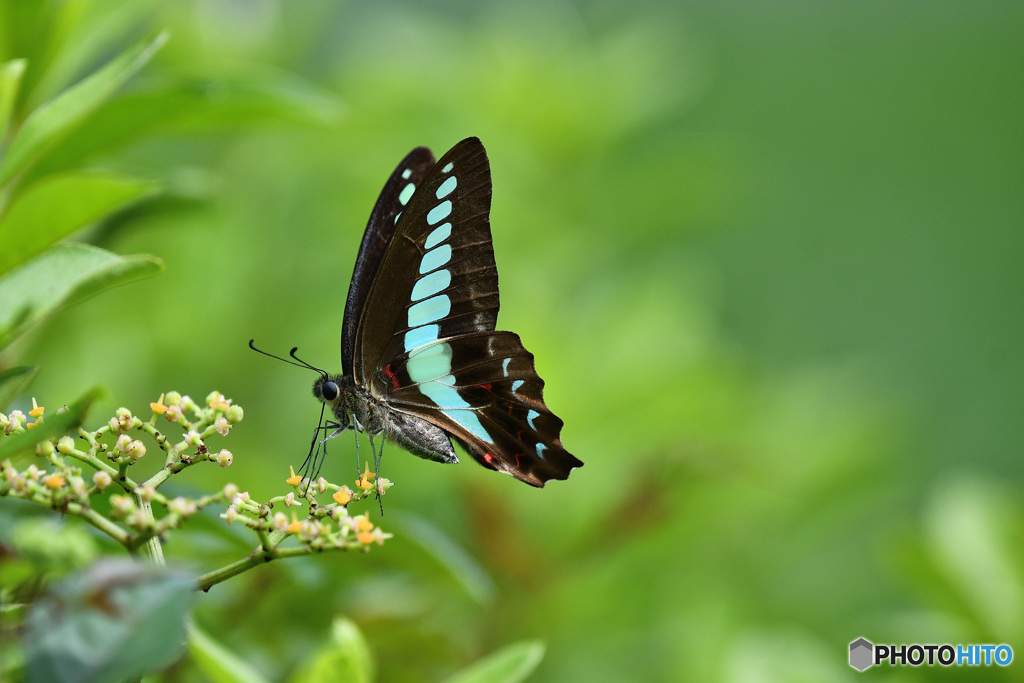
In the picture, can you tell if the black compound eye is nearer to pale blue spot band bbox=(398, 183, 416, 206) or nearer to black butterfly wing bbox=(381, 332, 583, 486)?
black butterfly wing bbox=(381, 332, 583, 486)

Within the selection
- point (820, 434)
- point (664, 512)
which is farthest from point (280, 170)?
point (820, 434)

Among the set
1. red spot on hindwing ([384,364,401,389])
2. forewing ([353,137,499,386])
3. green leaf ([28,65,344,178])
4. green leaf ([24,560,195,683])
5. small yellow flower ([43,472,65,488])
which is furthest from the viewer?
red spot on hindwing ([384,364,401,389])

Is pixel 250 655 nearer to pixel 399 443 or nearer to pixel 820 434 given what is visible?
pixel 399 443

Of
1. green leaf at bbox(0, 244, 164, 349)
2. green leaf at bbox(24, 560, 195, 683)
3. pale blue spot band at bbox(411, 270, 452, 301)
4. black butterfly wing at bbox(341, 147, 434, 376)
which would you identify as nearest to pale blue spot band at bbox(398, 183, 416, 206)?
black butterfly wing at bbox(341, 147, 434, 376)

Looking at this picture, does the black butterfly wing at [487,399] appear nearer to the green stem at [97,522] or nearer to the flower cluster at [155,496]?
the flower cluster at [155,496]

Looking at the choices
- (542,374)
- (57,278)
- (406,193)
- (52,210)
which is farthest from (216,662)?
(542,374)

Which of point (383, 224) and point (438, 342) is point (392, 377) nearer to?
point (438, 342)

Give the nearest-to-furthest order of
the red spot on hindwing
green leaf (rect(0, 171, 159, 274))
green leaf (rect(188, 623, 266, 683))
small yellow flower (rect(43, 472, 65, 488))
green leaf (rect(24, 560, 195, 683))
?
green leaf (rect(24, 560, 195, 683)), small yellow flower (rect(43, 472, 65, 488)), green leaf (rect(188, 623, 266, 683)), green leaf (rect(0, 171, 159, 274)), the red spot on hindwing
